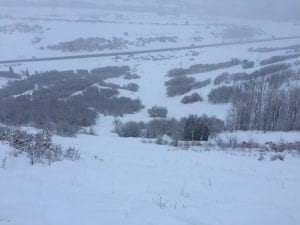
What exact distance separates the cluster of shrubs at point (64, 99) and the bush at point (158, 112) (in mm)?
1535

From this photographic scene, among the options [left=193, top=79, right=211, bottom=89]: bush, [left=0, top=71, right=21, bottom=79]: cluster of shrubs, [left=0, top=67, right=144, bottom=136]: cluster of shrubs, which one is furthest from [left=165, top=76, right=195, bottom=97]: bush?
[left=0, top=71, right=21, bottom=79]: cluster of shrubs

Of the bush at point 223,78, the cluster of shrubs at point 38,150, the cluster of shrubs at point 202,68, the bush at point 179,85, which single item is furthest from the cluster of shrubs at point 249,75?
the cluster of shrubs at point 38,150

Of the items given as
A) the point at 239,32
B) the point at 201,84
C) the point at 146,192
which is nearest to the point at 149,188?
the point at 146,192

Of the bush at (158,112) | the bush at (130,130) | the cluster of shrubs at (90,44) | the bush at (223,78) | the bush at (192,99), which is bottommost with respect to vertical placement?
the bush at (158,112)

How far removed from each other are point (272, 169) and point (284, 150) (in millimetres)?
3796

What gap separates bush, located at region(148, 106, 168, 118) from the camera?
1284 inches

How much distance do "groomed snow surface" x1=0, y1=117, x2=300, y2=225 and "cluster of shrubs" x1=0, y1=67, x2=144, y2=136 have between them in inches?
591

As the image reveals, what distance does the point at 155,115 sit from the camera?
32.6 metres

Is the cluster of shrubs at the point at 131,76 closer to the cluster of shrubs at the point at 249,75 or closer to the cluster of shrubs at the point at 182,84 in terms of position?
the cluster of shrubs at the point at 182,84

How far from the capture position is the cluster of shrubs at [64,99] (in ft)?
91.5

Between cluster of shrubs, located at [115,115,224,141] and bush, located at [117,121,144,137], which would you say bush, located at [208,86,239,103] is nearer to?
cluster of shrubs, located at [115,115,224,141]

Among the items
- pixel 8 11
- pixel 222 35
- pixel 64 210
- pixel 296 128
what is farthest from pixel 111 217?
pixel 8 11

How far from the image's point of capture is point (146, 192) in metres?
7.31

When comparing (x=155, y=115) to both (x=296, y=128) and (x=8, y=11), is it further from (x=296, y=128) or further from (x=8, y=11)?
(x=8, y=11)
